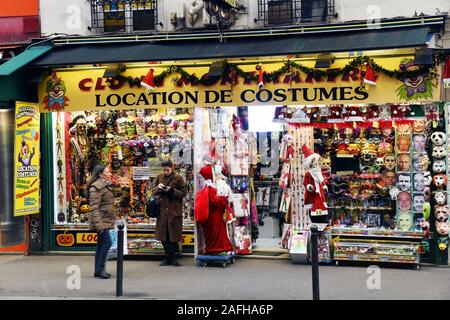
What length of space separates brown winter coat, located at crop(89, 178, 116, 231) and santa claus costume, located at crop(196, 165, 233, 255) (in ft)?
5.51

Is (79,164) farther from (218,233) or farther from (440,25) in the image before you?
(440,25)

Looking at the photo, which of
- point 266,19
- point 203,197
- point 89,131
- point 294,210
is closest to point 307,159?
point 294,210

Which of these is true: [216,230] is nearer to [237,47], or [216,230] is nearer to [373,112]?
[237,47]

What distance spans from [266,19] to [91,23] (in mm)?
3411

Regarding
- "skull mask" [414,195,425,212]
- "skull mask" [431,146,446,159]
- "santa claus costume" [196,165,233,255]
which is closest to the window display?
"santa claus costume" [196,165,233,255]

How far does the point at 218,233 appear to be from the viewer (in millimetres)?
12469

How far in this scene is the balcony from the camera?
1332 centimetres

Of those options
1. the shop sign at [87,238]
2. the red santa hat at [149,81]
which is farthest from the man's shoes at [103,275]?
the red santa hat at [149,81]

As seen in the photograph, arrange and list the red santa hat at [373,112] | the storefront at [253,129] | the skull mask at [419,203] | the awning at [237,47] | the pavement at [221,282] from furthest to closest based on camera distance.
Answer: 1. the red santa hat at [373,112]
2. the skull mask at [419,203]
3. the storefront at [253,129]
4. the awning at [237,47]
5. the pavement at [221,282]

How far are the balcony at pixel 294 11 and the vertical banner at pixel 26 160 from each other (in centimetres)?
453

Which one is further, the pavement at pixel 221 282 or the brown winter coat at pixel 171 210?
the brown winter coat at pixel 171 210

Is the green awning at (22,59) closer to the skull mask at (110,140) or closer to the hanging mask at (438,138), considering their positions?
the skull mask at (110,140)

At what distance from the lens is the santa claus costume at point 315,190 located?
12.4 m

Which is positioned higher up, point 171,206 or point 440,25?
point 440,25
